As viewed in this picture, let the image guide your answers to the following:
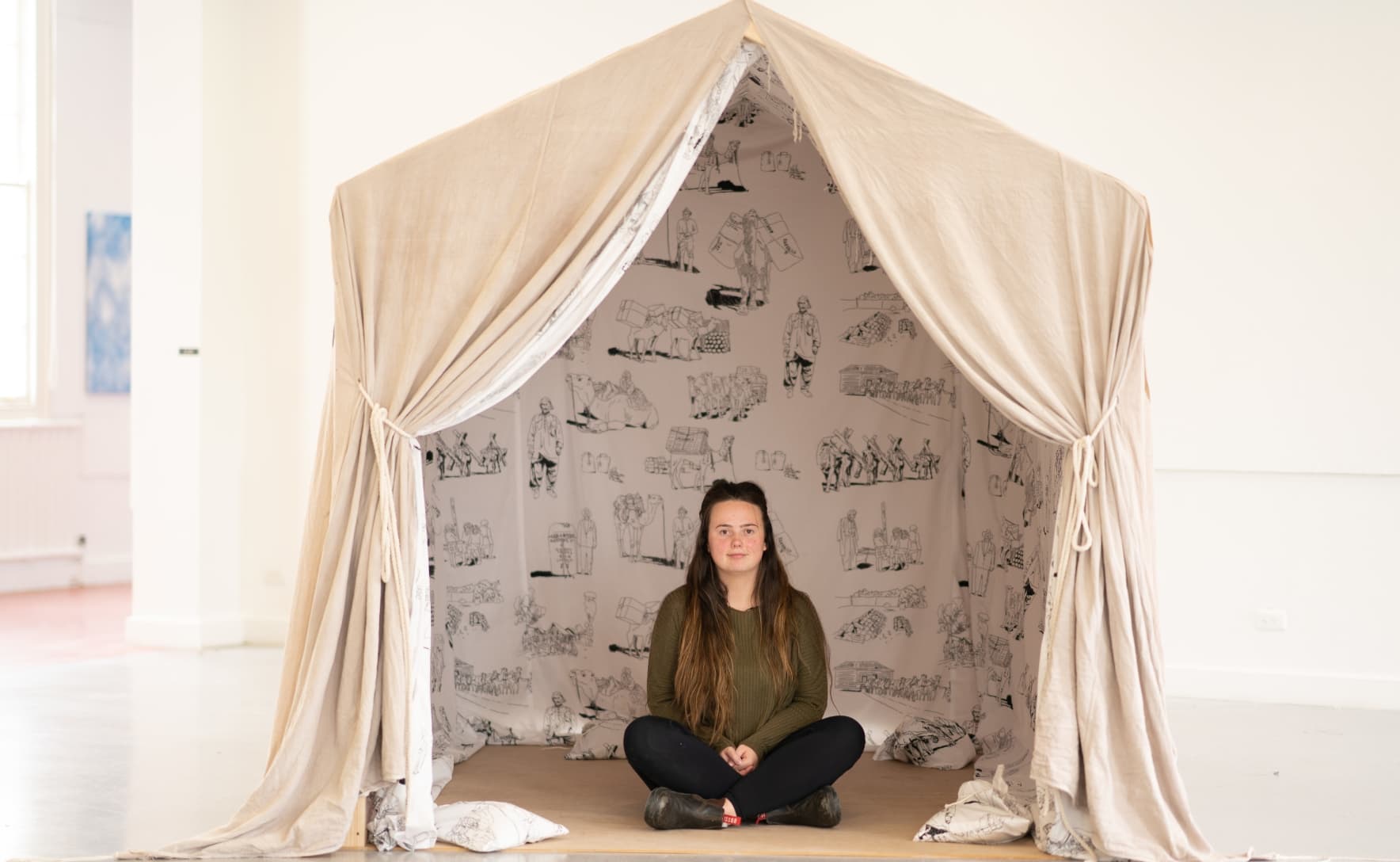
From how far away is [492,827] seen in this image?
311 cm

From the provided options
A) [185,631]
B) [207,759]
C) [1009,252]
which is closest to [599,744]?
[207,759]

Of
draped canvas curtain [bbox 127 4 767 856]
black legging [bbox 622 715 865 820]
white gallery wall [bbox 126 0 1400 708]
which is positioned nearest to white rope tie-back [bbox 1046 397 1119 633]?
black legging [bbox 622 715 865 820]

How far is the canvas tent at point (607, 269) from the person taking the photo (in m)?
3.03

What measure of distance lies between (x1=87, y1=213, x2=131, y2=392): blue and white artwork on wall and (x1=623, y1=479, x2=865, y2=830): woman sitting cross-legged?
569 cm

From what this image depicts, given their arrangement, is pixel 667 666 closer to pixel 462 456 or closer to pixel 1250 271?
pixel 462 456

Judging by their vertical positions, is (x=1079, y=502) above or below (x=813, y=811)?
above

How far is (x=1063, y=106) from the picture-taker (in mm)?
5371

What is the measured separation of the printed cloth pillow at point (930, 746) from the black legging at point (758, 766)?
0.74m

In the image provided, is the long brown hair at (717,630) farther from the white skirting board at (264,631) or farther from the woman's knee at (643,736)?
the white skirting board at (264,631)

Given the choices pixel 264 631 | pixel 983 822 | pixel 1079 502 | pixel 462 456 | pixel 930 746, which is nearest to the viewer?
pixel 1079 502

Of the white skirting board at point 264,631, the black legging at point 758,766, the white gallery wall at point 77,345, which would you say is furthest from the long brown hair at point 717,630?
the white gallery wall at point 77,345

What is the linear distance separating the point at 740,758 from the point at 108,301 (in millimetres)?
6073

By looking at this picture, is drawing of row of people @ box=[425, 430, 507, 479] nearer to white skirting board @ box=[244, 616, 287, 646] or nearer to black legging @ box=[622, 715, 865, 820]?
black legging @ box=[622, 715, 865, 820]

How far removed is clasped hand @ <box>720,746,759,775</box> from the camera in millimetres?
3303
